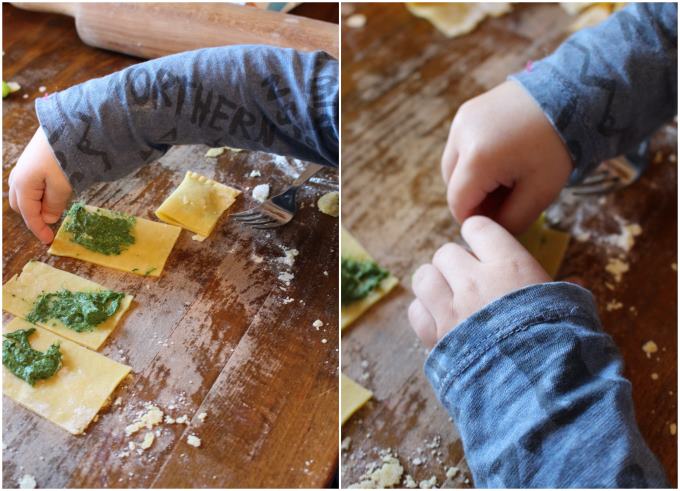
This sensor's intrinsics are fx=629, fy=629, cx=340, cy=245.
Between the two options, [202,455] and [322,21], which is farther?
[322,21]

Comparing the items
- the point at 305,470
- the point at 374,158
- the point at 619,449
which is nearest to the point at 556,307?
the point at 619,449

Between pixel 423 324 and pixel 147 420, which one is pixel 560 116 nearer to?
pixel 423 324

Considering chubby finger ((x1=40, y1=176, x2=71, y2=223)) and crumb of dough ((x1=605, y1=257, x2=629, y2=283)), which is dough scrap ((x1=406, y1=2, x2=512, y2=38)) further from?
chubby finger ((x1=40, y1=176, x2=71, y2=223))

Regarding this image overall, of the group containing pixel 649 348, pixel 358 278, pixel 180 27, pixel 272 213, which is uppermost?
pixel 180 27

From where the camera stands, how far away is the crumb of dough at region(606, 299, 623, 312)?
0.56 m

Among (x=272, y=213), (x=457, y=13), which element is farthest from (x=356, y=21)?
(x=272, y=213)

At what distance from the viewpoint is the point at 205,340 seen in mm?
440

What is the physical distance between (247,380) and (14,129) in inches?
10.6

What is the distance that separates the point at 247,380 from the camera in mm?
430

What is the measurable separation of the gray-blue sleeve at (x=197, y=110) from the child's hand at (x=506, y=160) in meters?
0.12

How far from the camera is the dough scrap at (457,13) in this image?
791 millimetres

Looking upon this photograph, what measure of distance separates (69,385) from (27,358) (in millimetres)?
34

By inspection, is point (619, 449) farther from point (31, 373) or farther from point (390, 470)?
point (31, 373)

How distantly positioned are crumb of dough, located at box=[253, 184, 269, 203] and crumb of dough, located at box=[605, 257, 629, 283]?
1.06 ft
